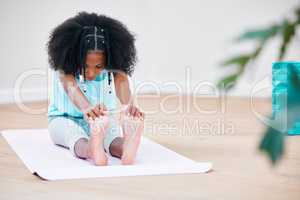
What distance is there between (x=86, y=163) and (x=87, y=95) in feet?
1.19

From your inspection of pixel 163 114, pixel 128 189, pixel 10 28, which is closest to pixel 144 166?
pixel 128 189

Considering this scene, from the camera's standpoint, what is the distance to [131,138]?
6.45ft

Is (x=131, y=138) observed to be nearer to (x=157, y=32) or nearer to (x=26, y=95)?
(x=26, y=95)

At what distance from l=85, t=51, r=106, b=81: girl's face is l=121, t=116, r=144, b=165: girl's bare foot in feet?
1.03

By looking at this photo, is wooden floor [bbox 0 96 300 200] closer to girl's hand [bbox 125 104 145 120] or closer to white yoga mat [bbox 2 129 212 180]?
white yoga mat [bbox 2 129 212 180]

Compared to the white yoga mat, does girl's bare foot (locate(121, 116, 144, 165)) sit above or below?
above

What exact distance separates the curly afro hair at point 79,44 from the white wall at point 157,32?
5.98 feet

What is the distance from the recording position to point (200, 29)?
15.3 ft

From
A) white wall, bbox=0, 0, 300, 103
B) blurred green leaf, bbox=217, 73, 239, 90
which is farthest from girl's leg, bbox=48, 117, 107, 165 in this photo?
white wall, bbox=0, 0, 300, 103

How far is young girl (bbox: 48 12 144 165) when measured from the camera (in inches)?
81.8

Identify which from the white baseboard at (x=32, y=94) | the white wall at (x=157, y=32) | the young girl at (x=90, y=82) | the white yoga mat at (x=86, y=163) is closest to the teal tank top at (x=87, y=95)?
the young girl at (x=90, y=82)

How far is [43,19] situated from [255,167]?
2689 mm

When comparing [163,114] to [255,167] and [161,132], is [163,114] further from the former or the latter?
[255,167]

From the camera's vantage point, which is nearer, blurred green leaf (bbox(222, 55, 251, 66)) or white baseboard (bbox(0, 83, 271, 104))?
blurred green leaf (bbox(222, 55, 251, 66))
